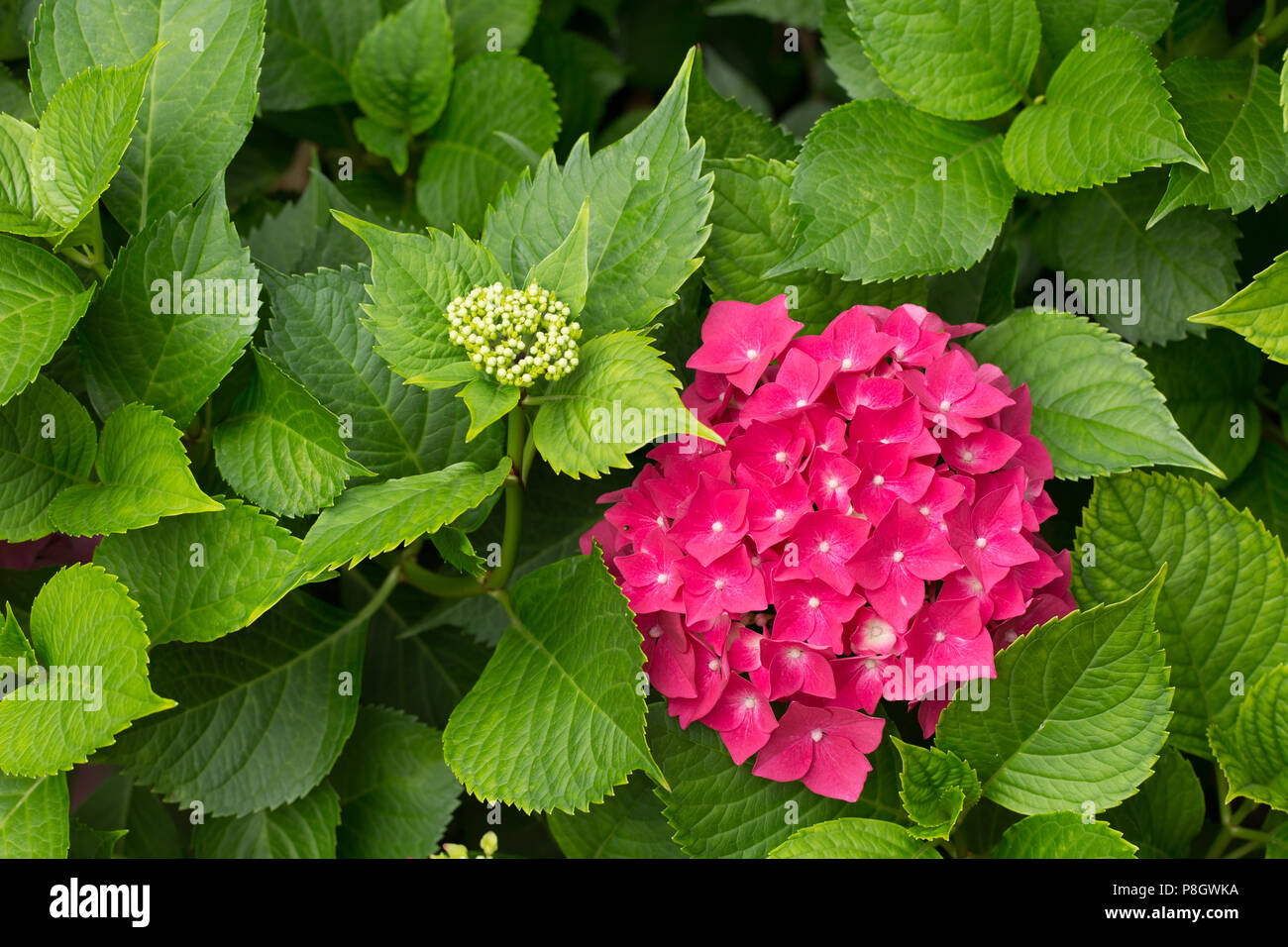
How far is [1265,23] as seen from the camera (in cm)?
115

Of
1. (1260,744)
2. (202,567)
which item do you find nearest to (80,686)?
(202,567)

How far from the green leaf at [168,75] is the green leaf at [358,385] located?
0.53 ft

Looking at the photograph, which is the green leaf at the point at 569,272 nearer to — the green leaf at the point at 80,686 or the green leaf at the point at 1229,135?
the green leaf at the point at 80,686

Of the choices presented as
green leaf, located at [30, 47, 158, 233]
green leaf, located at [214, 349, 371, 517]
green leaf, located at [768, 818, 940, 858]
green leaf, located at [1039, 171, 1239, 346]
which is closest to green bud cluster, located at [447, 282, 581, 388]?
green leaf, located at [214, 349, 371, 517]

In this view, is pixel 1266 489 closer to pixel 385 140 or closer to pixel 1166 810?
pixel 1166 810

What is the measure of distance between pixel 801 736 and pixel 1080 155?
25.0 inches

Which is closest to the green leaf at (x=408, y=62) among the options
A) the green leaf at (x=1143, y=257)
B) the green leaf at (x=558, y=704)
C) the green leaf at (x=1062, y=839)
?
the green leaf at (x=558, y=704)

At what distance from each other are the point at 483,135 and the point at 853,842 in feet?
3.19

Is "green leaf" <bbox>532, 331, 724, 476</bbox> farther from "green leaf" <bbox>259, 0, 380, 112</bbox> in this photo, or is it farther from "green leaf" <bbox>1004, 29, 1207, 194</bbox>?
"green leaf" <bbox>259, 0, 380, 112</bbox>

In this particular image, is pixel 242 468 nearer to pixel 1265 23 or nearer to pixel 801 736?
pixel 801 736

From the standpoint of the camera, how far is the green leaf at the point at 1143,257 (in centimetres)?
121

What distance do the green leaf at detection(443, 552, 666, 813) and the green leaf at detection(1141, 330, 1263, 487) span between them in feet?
2.44

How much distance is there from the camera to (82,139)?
98cm
